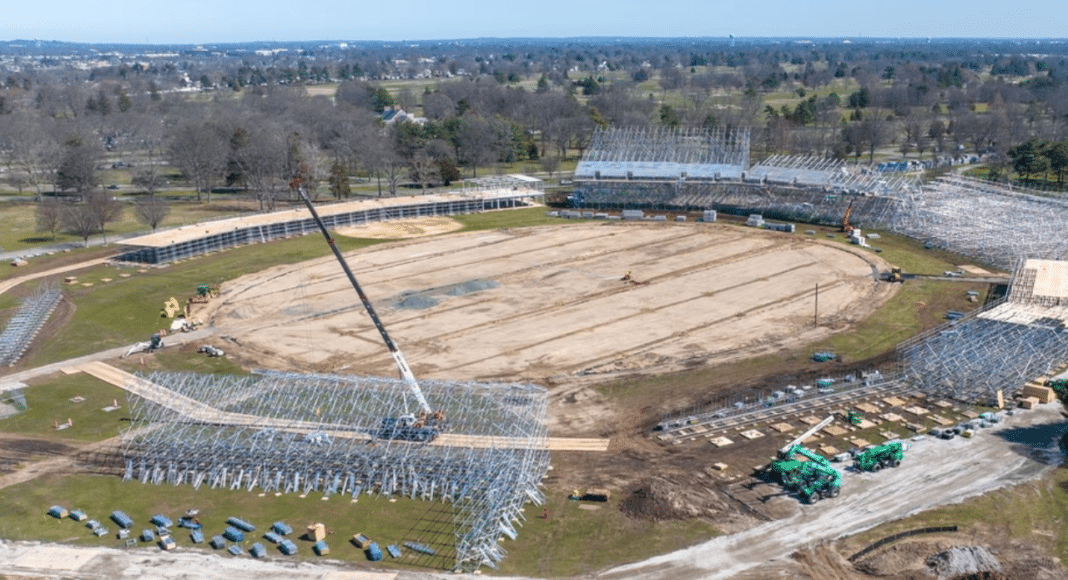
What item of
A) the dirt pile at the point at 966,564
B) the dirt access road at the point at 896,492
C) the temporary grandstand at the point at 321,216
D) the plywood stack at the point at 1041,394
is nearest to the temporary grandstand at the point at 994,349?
the plywood stack at the point at 1041,394

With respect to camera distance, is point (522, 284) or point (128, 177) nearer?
point (522, 284)

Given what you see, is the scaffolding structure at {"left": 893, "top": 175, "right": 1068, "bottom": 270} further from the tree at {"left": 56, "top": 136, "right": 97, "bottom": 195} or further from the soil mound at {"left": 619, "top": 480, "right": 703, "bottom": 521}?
the tree at {"left": 56, "top": 136, "right": 97, "bottom": 195}

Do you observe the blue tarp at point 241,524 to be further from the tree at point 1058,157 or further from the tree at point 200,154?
the tree at point 1058,157

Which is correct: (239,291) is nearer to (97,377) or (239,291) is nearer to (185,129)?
(97,377)

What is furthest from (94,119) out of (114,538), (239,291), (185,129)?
(114,538)

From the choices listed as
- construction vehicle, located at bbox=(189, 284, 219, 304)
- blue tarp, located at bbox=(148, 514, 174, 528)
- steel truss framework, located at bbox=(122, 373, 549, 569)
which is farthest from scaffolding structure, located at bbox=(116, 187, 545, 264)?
blue tarp, located at bbox=(148, 514, 174, 528)

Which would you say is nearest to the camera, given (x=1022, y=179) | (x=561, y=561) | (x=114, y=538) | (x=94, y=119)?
(x=561, y=561)

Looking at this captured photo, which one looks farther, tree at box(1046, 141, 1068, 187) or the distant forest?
the distant forest

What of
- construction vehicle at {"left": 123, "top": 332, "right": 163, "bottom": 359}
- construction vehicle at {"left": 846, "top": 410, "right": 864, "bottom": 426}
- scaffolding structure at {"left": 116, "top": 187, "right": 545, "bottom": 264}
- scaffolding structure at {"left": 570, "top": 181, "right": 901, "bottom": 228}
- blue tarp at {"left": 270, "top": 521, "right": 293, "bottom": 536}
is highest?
scaffolding structure at {"left": 570, "top": 181, "right": 901, "bottom": 228}
